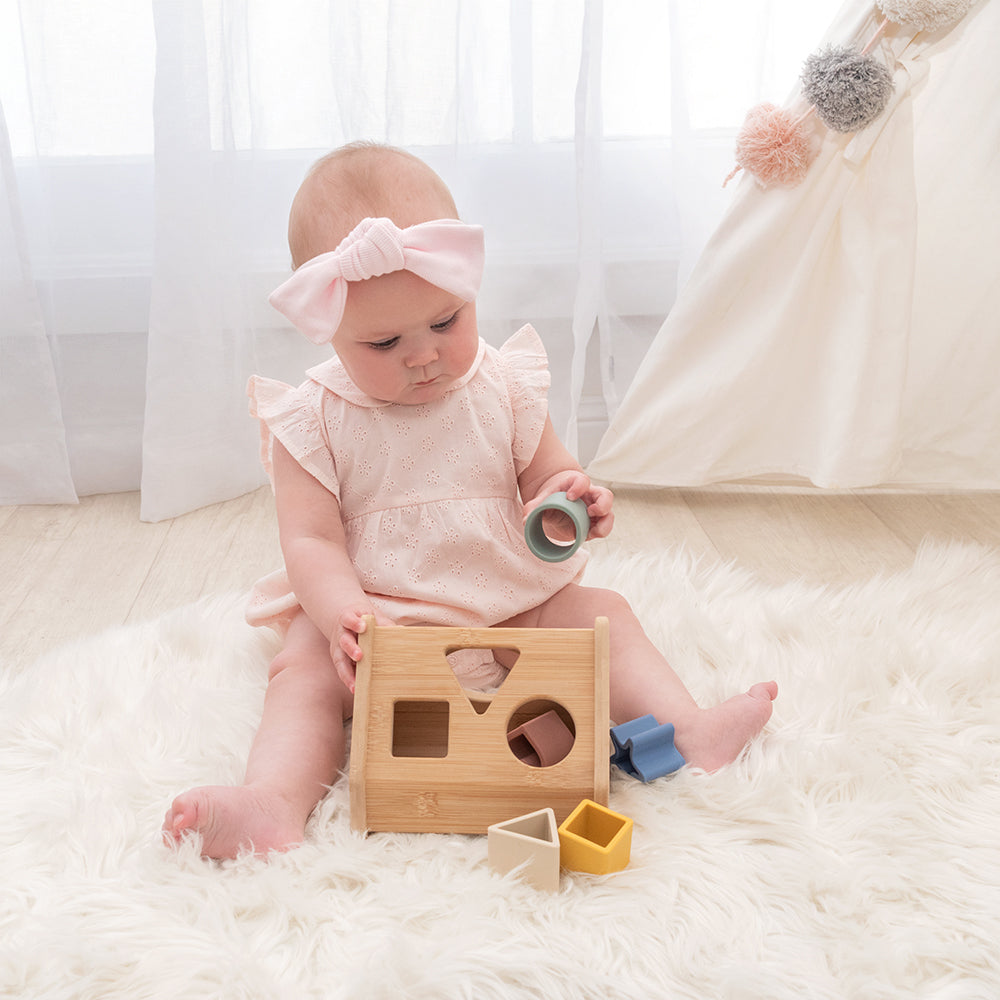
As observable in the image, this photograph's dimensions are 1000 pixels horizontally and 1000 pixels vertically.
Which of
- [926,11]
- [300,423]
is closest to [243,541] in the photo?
[300,423]

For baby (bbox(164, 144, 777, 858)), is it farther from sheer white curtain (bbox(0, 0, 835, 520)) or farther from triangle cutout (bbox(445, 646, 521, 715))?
sheer white curtain (bbox(0, 0, 835, 520))

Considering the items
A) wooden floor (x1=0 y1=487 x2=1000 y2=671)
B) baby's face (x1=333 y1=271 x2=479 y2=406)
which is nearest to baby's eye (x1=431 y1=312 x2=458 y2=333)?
baby's face (x1=333 y1=271 x2=479 y2=406)

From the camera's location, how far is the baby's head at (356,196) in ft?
3.00

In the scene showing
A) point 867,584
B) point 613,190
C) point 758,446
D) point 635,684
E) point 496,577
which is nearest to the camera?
point 635,684

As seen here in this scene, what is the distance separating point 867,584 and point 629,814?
1.75 feet

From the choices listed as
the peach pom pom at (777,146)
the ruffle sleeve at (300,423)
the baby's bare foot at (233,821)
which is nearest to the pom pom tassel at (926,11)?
the peach pom pom at (777,146)

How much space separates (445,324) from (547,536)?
8.4 inches

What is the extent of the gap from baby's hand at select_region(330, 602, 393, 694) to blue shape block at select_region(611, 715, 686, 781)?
219mm

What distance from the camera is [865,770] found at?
2.70 ft

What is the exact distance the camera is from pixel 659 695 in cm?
89

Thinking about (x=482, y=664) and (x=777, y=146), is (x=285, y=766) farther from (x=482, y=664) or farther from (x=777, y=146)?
(x=777, y=146)

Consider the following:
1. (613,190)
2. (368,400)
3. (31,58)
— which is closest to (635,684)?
(368,400)

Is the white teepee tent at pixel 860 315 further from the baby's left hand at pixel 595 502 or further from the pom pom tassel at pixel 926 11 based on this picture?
the baby's left hand at pixel 595 502

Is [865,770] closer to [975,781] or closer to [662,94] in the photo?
[975,781]
